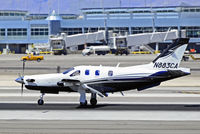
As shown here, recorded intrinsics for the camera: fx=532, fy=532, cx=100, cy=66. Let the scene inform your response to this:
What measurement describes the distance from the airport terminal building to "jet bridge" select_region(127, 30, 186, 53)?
33.3 ft

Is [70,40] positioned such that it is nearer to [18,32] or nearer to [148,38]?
[148,38]

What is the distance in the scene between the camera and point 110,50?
16725 centimetres

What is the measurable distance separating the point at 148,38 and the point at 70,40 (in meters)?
24.8

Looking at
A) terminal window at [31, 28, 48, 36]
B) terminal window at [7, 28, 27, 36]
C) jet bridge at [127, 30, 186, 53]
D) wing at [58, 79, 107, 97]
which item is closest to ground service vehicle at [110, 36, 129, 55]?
jet bridge at [127, 30, 186, 53]

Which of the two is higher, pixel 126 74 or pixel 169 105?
pixel 126 74

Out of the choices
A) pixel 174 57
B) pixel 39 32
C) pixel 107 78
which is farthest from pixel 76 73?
pixel 39 32

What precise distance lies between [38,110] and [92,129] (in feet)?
24.5

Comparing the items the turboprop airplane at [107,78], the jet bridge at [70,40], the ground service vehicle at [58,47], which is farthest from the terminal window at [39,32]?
the turboprop airplane at [107,78]

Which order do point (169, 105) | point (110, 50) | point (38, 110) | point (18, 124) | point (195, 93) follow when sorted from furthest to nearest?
point (110, 50)
point (195, 93)
point (169, 105)
point (38, 110)
point (18, 124)

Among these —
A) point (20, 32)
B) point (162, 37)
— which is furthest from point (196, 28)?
point (20, 32)

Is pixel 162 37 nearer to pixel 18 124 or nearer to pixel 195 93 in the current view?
pixel 195 93

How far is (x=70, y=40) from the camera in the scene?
166 metres

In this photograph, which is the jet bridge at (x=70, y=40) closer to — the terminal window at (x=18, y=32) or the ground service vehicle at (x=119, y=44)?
the ground service vehicle at (x=119, y=44)

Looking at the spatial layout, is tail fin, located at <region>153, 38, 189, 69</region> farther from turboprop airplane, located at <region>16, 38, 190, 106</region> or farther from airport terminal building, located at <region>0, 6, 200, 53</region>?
airport terminal building, located at <region>0, 6, 200, 53</region>
